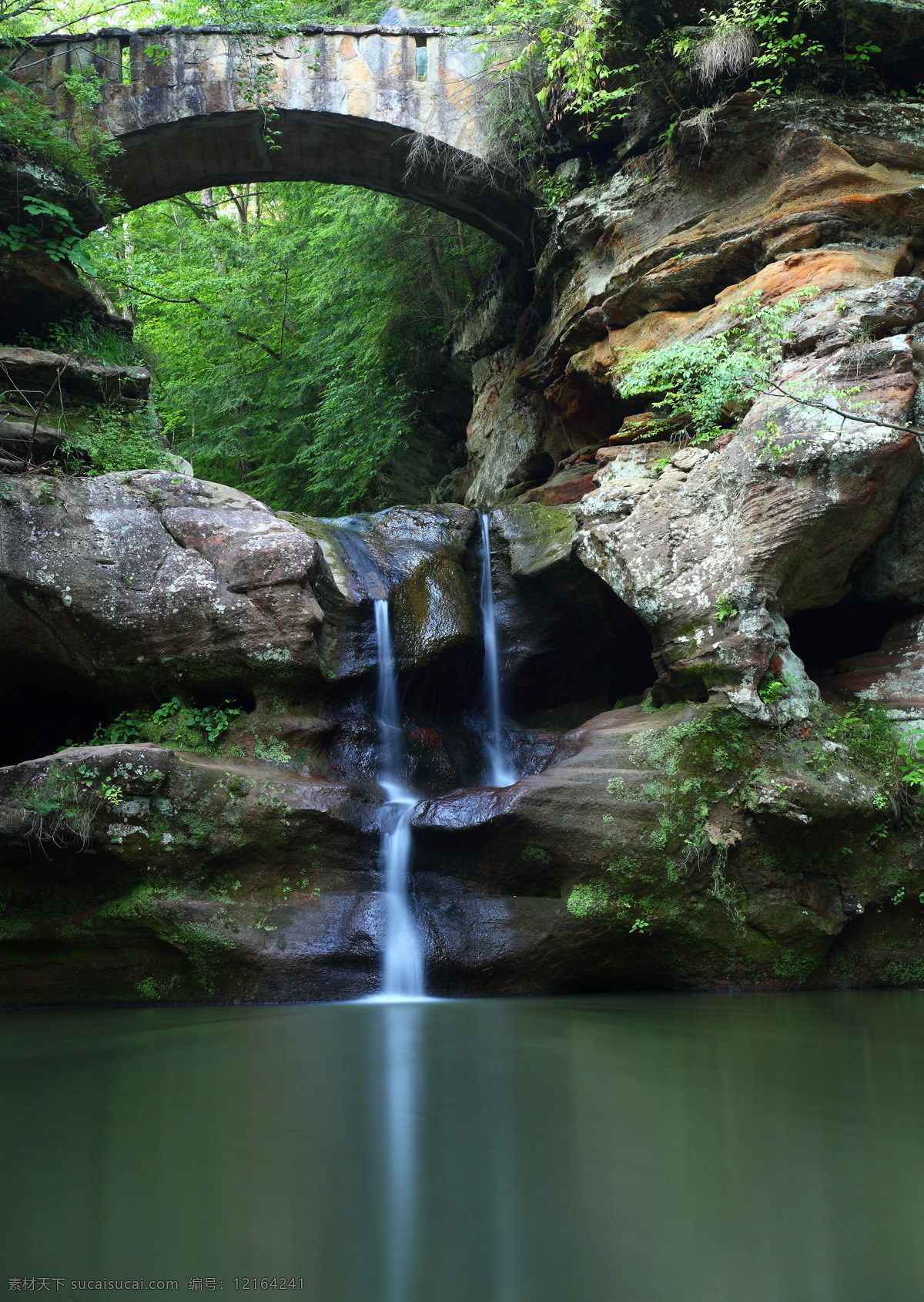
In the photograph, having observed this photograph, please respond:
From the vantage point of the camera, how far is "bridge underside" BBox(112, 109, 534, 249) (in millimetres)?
12719

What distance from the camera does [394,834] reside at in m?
8.16

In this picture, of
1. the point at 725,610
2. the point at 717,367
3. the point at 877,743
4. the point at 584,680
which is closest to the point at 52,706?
the point at 584,680

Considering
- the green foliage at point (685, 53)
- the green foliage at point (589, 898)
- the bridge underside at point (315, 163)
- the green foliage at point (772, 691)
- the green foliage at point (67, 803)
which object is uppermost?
the bridge underside at point (315, 163)

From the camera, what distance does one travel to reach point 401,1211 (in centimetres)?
294

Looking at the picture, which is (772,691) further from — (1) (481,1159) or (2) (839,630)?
(1) (481,1159)

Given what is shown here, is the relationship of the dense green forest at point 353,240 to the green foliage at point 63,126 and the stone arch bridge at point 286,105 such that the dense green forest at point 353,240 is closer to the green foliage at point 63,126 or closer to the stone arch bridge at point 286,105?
the green foliage at point 63,126

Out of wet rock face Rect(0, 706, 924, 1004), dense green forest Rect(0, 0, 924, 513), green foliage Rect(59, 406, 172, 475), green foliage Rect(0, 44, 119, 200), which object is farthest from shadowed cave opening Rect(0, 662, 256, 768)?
green foliage Rect(0, 44, 119, 200)

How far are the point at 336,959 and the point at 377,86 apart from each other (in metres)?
11.7

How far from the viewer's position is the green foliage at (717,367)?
29.4 feet

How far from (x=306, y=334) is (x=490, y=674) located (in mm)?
12314

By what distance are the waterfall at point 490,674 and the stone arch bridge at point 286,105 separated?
19.1 ft

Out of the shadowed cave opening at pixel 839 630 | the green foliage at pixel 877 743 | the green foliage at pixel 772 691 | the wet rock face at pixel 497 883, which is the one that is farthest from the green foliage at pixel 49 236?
the green foliage at pixel 877 743

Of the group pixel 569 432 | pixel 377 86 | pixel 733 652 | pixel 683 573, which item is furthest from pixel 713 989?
pixel 377 86

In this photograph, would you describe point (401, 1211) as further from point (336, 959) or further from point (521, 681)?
point (521, 681)
